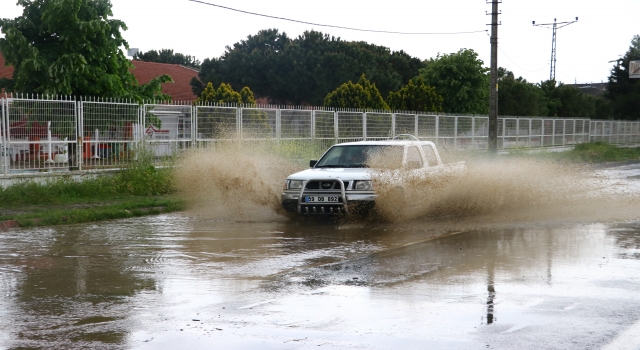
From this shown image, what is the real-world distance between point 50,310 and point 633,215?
39.0ft

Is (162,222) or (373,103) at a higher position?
(373,103)

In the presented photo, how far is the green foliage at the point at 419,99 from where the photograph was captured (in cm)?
4566

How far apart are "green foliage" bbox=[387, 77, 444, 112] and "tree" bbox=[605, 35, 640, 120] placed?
142 ft

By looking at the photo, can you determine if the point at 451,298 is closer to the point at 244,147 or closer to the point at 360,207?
the point at 360,207

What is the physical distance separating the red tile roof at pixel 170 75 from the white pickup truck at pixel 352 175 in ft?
110

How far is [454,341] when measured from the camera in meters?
6.05

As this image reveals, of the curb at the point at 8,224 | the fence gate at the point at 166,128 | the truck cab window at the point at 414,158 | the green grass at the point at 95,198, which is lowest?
the curb at the point at 8,224

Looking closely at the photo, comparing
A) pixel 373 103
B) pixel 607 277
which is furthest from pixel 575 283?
pixel 373 103

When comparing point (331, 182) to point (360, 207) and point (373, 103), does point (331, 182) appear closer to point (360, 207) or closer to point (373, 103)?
point (360, 207)

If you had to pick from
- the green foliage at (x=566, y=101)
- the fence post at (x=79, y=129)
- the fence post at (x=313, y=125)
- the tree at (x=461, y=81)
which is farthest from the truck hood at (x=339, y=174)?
the green foliage at (x=566, y=101)

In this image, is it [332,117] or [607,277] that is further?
[332,117]

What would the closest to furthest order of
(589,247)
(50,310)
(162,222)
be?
(50,310) < (589,247) < (162,222)

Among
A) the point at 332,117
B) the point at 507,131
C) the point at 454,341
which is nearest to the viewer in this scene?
the point at 454,341

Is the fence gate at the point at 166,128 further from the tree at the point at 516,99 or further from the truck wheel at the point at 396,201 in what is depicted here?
the tree at the point at 516,99
